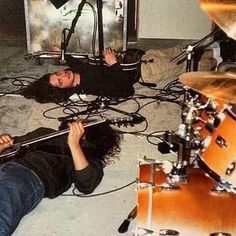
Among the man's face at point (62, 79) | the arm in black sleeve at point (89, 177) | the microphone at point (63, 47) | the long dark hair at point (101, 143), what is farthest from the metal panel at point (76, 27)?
the arm in black sleeve at point (89, 177)

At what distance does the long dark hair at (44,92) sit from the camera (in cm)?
285

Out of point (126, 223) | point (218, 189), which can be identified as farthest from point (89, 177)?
point (218, 189)

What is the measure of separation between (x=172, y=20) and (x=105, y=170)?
1811 millimetres

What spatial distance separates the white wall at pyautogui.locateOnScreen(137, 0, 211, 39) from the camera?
3.82 metres

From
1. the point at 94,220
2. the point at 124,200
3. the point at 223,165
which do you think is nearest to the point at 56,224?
the point at 94,220

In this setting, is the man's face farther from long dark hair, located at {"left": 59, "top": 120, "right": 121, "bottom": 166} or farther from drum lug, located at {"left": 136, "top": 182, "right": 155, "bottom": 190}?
drum lug, located at {"left": 136, "top": 182, "right": 155, "bottom": 190}

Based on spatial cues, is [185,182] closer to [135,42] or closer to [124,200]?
[124,200]

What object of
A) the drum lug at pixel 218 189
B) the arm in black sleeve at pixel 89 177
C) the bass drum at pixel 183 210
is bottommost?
the arm in black sleeve at pixel 89 177

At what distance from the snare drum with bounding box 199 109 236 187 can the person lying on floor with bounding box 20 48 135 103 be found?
1.31m

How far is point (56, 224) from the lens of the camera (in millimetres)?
2068

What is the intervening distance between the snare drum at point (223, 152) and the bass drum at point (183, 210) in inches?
2.5

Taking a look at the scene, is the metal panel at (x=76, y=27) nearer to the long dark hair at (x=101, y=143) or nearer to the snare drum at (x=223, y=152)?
the long dark hair at (x=101, y=143)

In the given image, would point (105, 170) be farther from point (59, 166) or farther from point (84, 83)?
point (84, 83)

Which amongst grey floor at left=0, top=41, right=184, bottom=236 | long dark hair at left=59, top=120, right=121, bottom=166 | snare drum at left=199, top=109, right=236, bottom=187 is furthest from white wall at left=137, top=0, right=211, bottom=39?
snare drum at left=199, top=109, right=236, bottom=187
